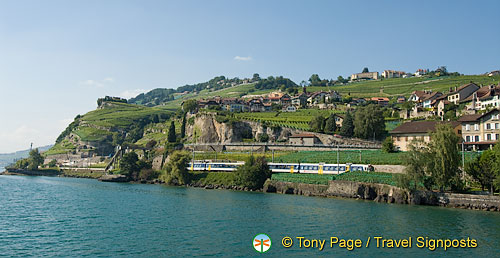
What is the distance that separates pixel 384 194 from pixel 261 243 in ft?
102

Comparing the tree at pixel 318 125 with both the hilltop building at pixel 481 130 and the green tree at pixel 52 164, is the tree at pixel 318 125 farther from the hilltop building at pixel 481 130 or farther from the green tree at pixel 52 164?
the green tree at pixel 52 164

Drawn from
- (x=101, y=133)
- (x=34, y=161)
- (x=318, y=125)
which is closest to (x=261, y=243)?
(x=318, y=125)

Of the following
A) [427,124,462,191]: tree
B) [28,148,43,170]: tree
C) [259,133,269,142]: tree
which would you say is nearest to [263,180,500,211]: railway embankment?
[427,124,462,191]: tree

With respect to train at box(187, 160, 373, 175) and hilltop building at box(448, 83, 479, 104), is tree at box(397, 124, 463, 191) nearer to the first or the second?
train at box(187, 160, 373, 175)

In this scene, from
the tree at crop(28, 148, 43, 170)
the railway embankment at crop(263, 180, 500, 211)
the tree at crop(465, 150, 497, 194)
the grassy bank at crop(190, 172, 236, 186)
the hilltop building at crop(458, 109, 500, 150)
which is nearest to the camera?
the railway embankment at crop(263, 180, 500, 211)

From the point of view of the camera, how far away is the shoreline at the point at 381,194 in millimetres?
44906

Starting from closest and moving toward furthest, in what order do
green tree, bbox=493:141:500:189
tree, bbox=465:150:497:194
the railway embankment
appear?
green tree, bbox=493:141:500:189, the railway embankment, tree, bbox=465:150:497:194

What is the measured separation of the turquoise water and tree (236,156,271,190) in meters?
18.7

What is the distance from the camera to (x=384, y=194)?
53156 mm

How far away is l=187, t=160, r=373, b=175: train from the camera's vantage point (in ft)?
215

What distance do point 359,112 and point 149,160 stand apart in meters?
60.1

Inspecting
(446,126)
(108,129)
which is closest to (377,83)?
(108,129)

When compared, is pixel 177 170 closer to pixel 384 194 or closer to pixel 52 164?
pixel 384 194

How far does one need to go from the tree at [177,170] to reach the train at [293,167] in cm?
393
